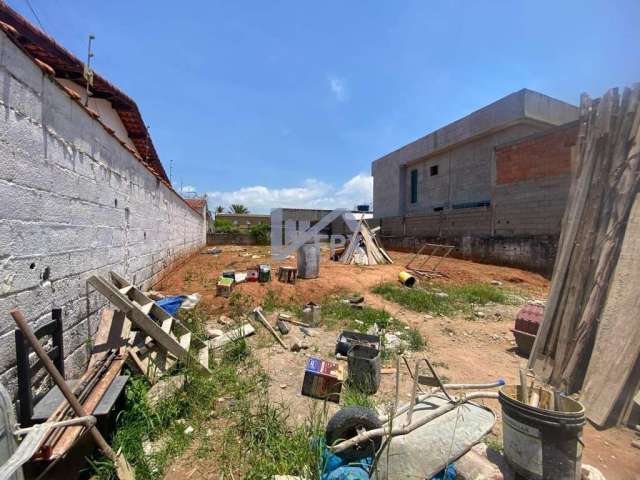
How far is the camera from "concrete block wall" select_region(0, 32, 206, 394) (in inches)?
65.9

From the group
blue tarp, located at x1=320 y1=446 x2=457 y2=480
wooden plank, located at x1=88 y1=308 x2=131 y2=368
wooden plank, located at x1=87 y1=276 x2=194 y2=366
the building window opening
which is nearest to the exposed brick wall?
the building window opening

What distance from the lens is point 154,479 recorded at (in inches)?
68.8

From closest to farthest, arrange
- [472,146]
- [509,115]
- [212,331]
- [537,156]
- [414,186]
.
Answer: [212,331] → [537,156] → [509,115] → [472,146] → [414,186]

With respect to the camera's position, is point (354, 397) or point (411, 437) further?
point (354, 397)

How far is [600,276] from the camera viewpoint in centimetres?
312

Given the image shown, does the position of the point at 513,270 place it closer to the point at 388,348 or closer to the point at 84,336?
the point at 388,348

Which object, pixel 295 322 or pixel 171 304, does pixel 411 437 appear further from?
pixel 171 304

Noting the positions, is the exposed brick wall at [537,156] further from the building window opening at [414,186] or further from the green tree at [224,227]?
the green tree at [224,227]

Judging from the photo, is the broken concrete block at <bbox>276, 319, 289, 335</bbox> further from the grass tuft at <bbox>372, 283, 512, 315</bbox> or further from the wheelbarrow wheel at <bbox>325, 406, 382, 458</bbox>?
the grass tuft at <bbox>372, 283, 512, 315</bbox>

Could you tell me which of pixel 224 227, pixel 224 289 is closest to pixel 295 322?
pixel 224 289

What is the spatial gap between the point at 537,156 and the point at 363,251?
676cm

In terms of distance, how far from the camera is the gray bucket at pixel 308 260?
7.45 meters

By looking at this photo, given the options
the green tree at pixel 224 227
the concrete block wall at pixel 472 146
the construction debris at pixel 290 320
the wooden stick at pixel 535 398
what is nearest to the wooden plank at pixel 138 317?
the construction debris at pixel 290 320

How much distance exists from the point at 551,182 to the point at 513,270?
10.1 ft
